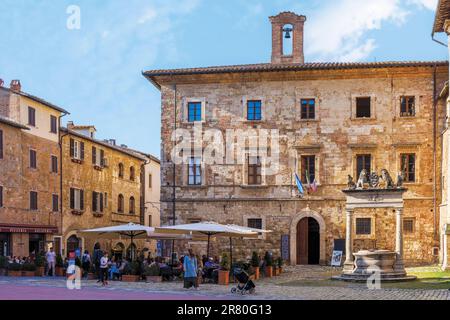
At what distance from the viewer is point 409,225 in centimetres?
3506

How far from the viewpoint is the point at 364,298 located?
18.8 metres

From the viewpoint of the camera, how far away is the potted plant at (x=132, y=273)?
1003 inches

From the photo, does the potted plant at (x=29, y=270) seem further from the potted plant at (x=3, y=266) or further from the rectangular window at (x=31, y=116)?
the rectangular window at (x=31, y=116)

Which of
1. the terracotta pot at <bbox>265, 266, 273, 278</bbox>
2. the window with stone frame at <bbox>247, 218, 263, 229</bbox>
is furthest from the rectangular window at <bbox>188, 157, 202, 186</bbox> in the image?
the terracotta pot at <bbox>265, 266, 273, 278</bbox>

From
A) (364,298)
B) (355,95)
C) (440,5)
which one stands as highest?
(440,5)

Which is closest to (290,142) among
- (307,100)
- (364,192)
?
(307,100)

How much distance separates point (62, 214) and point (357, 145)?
57.1ft

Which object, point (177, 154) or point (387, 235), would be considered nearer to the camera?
point (387, 235)

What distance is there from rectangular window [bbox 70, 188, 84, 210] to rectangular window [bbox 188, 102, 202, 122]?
1002 cm

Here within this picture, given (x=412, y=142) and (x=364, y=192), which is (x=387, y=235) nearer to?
(x=412, y=142)

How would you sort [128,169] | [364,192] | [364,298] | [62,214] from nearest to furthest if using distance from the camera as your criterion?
1. [364,298]
2. [364,192]
3. [62,214]
4. [128,169]

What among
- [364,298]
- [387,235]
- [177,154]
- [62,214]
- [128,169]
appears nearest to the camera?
[364,298]

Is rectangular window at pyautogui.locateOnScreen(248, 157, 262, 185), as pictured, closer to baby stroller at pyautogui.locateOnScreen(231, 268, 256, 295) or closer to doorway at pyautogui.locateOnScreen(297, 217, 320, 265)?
doorway at pyautogui.locateOnScreen(297, 217, 320, 265)

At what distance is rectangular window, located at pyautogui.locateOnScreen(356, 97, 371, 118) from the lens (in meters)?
36.0
